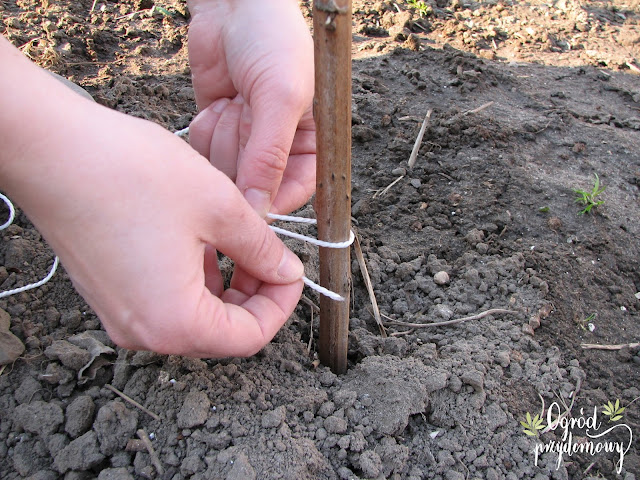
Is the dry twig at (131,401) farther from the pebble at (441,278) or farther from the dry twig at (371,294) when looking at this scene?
the pebble at (441,278)

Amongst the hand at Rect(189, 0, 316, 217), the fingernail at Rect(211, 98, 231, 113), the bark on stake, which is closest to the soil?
the bark on stake

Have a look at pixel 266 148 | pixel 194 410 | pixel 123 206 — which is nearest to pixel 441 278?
pixel 266 148

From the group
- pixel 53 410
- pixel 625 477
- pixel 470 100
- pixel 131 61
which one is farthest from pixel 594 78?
pixel 53 410

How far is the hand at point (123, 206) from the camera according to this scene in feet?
3.10

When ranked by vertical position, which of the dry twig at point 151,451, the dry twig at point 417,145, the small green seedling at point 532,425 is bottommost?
the small green seedling at point 532,425

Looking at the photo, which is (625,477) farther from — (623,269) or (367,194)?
(367,194)

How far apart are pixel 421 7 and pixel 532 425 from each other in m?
3.11

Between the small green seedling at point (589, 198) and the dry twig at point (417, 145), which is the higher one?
the dry twig at point (417, 145)

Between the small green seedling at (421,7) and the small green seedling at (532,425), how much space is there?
304 cm

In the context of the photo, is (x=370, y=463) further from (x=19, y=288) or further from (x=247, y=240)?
(x=19, y=288)

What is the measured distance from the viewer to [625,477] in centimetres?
142

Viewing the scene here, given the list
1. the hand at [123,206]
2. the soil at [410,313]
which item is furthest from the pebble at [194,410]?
the hand at [123,206]

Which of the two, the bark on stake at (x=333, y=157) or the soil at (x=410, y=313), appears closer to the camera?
the bark on stake at (x=333, y=157)

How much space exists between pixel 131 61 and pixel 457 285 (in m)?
2.30
